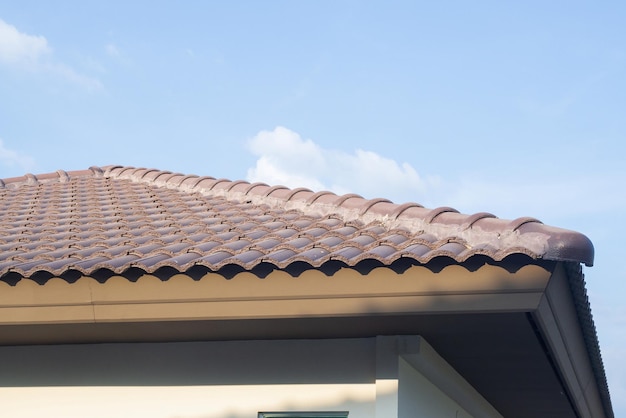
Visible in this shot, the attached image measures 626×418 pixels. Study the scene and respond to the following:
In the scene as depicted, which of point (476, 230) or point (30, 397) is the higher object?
point (476, 230)

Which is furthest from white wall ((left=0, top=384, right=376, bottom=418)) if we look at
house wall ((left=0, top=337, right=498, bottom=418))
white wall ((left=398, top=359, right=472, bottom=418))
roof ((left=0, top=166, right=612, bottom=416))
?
roof ((left=0, top=166, right=612, bottom=416))

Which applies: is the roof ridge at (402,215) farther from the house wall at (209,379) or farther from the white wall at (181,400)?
the white wall at (181,400)

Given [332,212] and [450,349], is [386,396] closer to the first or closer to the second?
[450,349]

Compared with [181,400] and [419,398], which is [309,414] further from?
[419,398]

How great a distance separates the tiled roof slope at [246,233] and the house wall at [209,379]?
0.75 meters

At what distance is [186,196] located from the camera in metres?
8.12

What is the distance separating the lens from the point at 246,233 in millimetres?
5633

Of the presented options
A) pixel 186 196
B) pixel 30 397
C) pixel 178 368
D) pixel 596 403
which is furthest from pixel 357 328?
pixel 596 403

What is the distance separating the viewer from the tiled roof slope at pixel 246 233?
177 inches

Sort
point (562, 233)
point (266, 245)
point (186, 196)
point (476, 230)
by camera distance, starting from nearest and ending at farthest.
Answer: point (562, 233), point (476, 230), point (266, 245), point (186, 196)

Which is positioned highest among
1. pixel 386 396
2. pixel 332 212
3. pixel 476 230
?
pixel 332 212

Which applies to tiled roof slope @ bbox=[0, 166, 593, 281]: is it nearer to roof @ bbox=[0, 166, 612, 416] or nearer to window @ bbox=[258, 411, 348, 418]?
roof @ bbox=[0, 166, 612, 416]

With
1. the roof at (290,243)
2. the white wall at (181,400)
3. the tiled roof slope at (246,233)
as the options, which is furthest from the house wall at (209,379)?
the tiled roof slope at (246,233)

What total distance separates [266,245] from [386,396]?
3.91 ft
